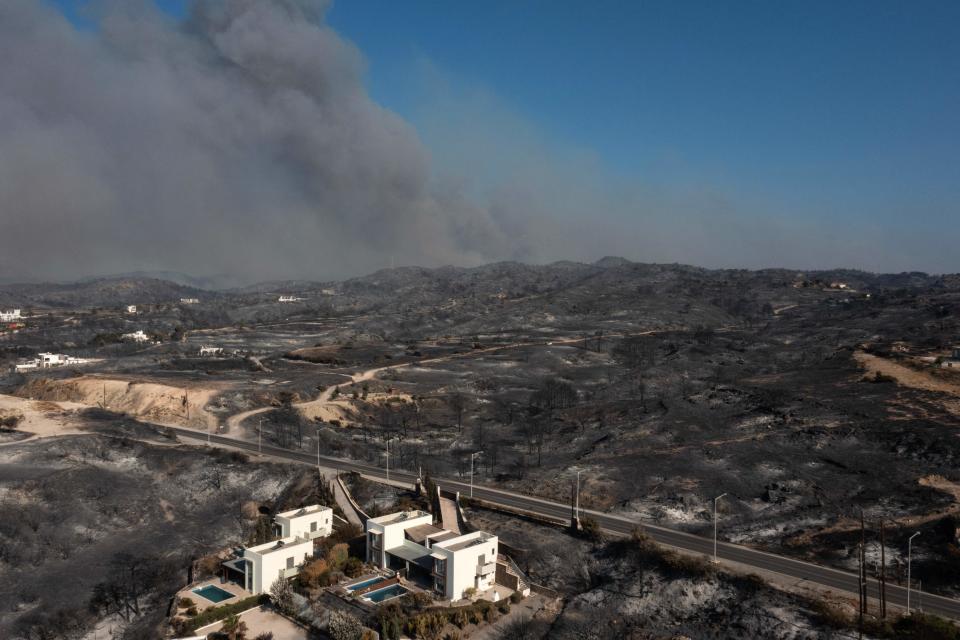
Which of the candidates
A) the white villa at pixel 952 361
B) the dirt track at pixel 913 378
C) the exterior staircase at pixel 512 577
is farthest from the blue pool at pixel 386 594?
the white villa at pixel 952 361

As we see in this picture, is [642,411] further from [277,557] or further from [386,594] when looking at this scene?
[277,557]

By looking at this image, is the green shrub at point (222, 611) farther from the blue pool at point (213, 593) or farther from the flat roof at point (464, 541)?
the flat roof at point (464, 541)

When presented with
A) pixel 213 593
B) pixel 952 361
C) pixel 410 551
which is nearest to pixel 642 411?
pixel 952 361

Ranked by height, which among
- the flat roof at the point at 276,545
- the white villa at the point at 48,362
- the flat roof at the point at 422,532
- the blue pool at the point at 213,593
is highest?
the white villa at the point at 48,362

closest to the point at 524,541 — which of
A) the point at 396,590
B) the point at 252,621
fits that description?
the point at 396,590

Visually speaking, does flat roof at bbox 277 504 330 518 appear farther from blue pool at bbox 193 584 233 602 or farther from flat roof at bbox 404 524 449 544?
flat roof at bbox 404 524 449 544

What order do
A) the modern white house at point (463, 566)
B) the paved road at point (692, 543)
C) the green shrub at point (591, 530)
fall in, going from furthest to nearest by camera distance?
1. the green shrub at point (591, 530)
2. the modern white house at point (463, 566)
3. the paved road at point (692, 543)

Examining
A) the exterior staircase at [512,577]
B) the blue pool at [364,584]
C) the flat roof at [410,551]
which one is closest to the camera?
the blue pool at [364,584]
